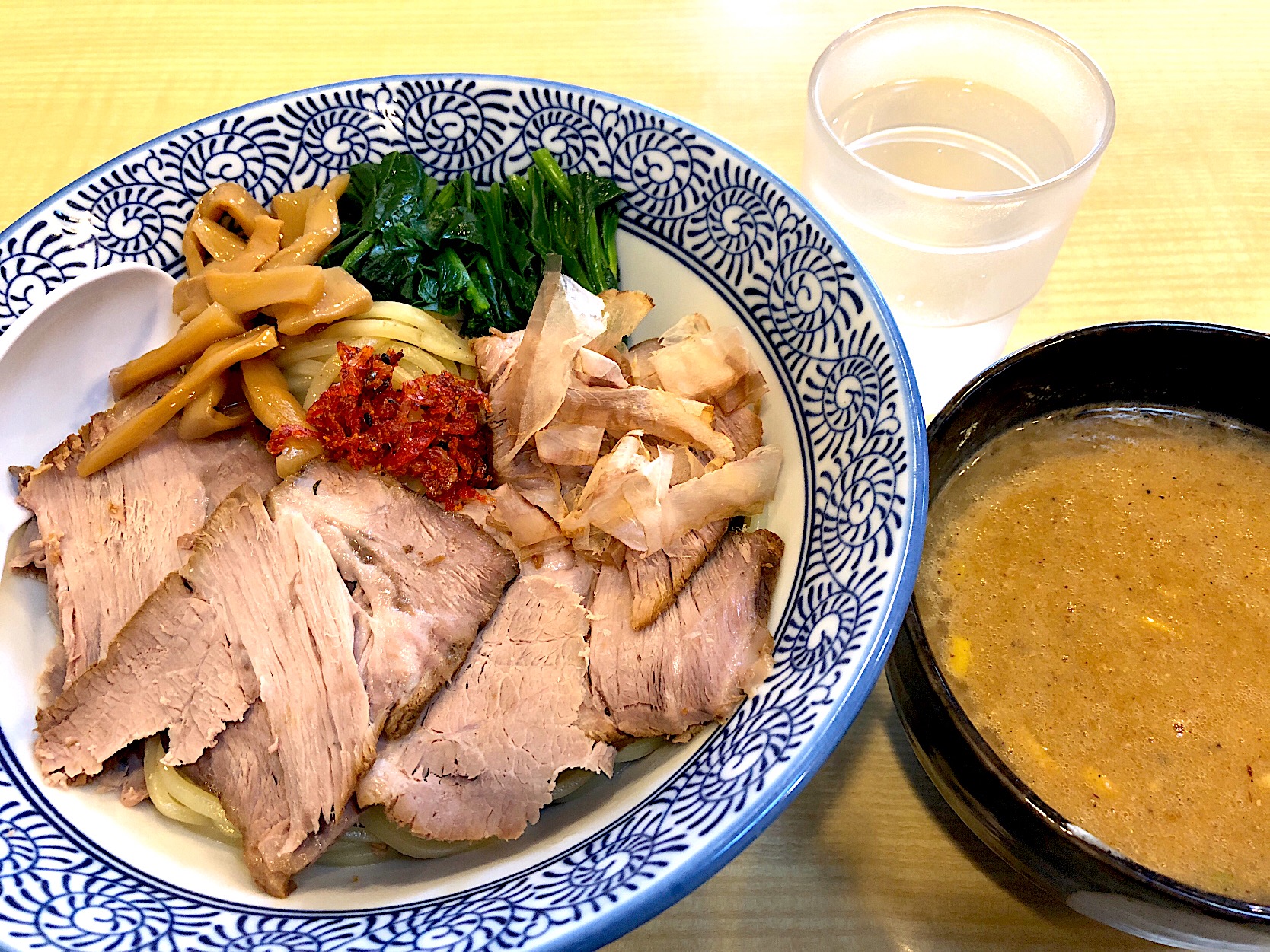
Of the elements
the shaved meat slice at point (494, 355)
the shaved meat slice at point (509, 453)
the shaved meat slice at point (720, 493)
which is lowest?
the shaved meat slice at point (720, 493)

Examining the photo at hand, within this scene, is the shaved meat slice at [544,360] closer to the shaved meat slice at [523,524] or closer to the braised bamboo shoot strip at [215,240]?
the shaved meat slice at [523,524]

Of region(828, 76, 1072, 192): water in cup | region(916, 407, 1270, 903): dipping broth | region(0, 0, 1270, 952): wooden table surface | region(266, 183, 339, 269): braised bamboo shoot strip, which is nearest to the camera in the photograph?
region(916, 407, 1270, 903): dipping broth

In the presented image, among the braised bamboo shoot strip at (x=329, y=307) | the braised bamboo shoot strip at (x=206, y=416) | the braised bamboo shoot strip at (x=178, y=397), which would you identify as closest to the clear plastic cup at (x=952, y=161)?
the braised bamboo shoot strip at (x=329, y=307)

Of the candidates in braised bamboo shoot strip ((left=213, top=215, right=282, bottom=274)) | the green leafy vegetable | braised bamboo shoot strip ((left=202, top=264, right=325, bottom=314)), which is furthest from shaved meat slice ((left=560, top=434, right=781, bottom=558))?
braised bamboo shoot strip ((left=213, top=215, right=282, bottom=274))

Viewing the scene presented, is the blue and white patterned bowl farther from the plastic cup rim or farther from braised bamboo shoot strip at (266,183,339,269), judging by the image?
the plastic cup rim

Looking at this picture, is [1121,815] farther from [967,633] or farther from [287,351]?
[287,351]

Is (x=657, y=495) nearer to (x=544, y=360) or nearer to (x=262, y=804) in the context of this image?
(x=544, y=360)

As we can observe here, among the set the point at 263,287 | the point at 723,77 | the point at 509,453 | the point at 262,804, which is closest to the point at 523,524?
the point at 509,453

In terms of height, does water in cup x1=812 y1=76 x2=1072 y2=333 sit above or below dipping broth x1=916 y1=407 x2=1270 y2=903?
above
